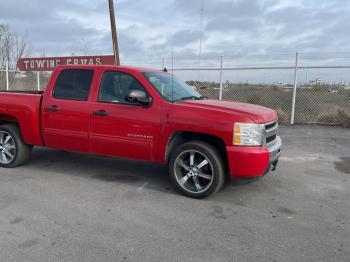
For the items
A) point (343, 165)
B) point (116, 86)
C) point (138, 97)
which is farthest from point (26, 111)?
point (343, 165)

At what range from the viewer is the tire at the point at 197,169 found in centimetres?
474

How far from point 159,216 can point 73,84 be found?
2779 mm

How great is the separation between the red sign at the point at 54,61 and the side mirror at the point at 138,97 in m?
10.0

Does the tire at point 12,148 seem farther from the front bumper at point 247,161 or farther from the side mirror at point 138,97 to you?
the front bumper at point 247,161

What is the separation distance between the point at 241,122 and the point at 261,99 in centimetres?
1118

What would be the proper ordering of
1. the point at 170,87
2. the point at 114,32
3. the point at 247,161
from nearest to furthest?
the point at 247,161
the point at 170,87
the point at 114,32

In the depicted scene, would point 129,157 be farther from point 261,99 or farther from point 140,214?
point 261,99

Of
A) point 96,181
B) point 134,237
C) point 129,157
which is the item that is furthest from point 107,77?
point 134,237

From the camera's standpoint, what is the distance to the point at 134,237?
3664 millimetres

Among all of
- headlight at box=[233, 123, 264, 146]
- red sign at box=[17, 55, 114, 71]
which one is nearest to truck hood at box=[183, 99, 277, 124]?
headlight at box=[233, 123, 264, 146]

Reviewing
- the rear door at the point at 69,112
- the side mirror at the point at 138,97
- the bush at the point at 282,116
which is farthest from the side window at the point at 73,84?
the bush at the point at 282,116

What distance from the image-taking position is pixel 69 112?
560cm

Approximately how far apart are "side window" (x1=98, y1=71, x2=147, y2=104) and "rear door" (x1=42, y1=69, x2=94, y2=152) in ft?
0.89

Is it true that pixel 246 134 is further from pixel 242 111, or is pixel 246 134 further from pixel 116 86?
pixel 116 86
